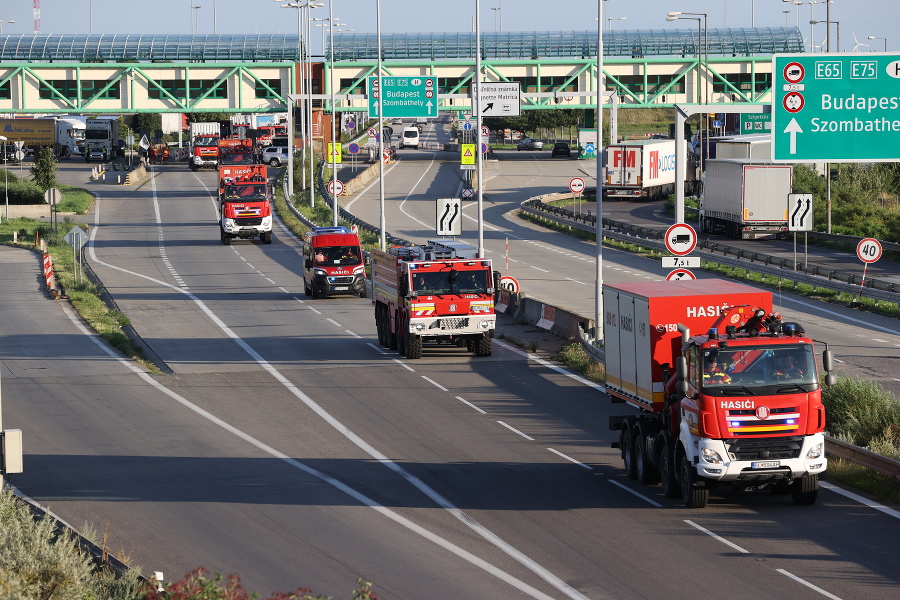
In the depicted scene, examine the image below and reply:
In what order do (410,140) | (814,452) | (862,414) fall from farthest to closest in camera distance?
(410,140) < (862,414) < (814,452)

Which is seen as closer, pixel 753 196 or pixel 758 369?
pixel 758 369

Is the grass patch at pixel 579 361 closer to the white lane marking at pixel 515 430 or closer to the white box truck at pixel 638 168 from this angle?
the white lane marking at pixel 515 430

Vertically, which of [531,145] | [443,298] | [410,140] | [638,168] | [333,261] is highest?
[410,140]

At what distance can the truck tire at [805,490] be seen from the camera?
16422 millimetres

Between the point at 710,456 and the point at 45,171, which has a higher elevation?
the point at 45,171

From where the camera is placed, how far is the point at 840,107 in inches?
1062

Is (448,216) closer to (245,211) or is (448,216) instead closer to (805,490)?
(805,490)

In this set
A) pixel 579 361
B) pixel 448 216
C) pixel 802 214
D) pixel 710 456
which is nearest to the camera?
pixel 710 456

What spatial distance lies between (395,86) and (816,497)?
4360cm

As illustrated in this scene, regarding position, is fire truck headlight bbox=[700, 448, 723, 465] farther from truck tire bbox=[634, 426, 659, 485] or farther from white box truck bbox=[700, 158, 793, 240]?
white box truck bbox=[700, 158, 793, 240]

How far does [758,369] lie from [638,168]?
2633 inches

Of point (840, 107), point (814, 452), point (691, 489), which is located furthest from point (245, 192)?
point (814, 452)

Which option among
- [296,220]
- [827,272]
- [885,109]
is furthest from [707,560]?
[296,220]

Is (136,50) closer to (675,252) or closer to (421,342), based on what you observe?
(421,342)
